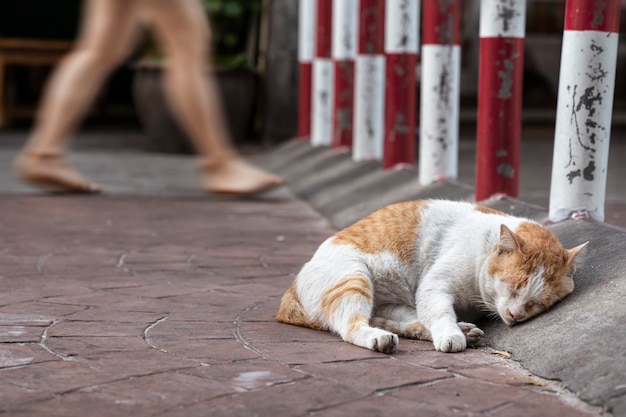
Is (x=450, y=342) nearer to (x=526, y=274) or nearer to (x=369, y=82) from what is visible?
(x=526, y=274)

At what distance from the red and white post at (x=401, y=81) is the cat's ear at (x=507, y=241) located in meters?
3.53

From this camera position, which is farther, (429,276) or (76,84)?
(76,84)

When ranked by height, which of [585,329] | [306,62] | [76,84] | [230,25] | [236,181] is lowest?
[236,181]

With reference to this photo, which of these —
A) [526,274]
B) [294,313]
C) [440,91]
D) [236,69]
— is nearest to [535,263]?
[526,274]

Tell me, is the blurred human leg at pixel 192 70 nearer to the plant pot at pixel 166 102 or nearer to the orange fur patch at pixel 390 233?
the orange fur patch at pixel 390 233

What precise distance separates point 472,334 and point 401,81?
145 inches

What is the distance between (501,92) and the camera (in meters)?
5.15

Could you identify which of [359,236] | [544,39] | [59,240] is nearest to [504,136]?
[359,236]

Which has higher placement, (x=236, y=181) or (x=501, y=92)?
Answer: (x=501, y=92)

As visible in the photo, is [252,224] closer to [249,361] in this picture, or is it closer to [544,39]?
[249,361]

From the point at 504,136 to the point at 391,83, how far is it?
6.49 ft

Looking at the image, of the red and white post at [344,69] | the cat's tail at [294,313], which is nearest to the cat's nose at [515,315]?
the cat's tail at [294,313]

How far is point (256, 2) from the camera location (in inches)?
498

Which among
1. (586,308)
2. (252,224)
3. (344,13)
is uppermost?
(344,13)
